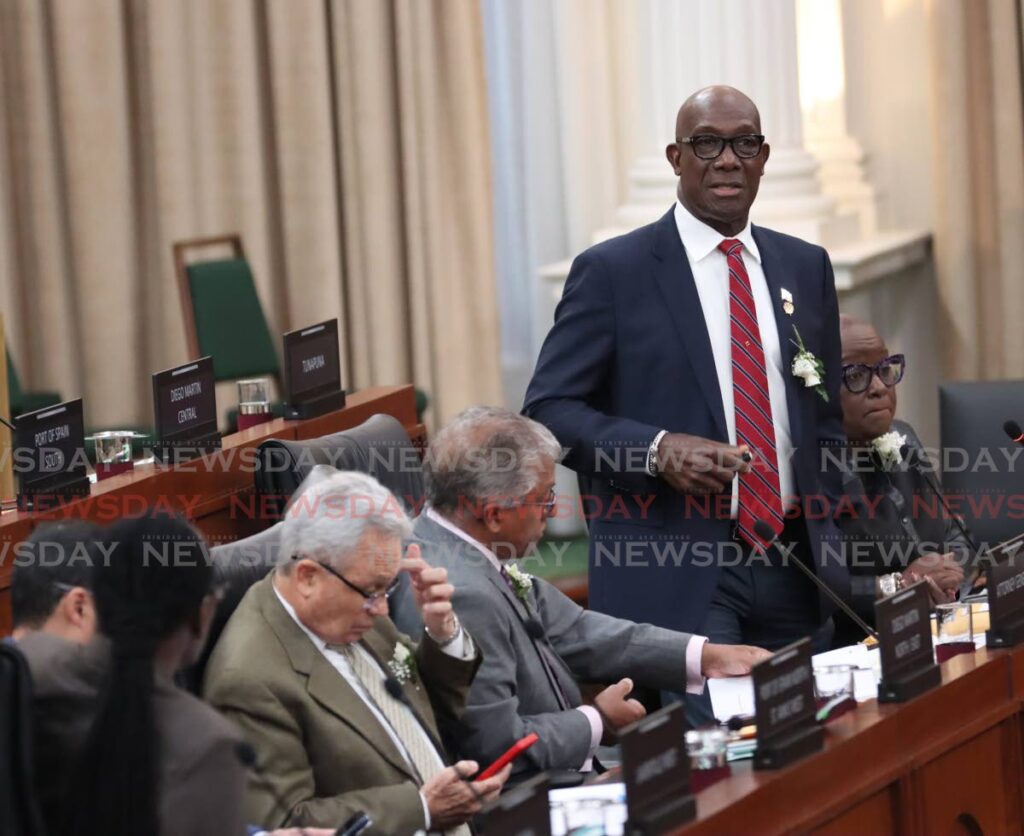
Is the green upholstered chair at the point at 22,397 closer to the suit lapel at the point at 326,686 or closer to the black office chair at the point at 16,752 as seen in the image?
the suit lapel at the point at 326,686

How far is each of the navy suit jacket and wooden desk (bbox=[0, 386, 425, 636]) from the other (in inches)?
27.1

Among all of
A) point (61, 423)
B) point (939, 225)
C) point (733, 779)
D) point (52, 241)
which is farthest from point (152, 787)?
point (939, 225)

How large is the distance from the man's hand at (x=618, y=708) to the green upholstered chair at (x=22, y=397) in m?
3.15

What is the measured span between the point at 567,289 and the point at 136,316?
324 cm

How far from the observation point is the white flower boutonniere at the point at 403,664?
9.93 ft

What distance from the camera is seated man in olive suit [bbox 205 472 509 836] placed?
271 cm

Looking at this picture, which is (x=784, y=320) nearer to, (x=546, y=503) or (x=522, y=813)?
(x=546, y=503)

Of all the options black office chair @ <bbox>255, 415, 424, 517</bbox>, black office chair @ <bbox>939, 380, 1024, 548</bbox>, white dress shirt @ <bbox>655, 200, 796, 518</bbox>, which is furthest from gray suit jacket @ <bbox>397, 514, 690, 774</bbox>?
black office chair @ <bbox>939, 380, 1024, 548</bbox>

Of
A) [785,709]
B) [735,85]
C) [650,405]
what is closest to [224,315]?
[735,85]

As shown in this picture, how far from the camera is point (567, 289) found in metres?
3.65

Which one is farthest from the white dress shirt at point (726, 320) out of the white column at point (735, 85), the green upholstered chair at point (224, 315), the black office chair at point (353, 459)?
the green upholstered chair at point (224, 315)

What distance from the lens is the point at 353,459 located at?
3.86 m

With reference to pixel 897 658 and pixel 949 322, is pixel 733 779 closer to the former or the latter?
pixel 897 658

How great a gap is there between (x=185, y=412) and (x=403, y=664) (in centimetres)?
112
